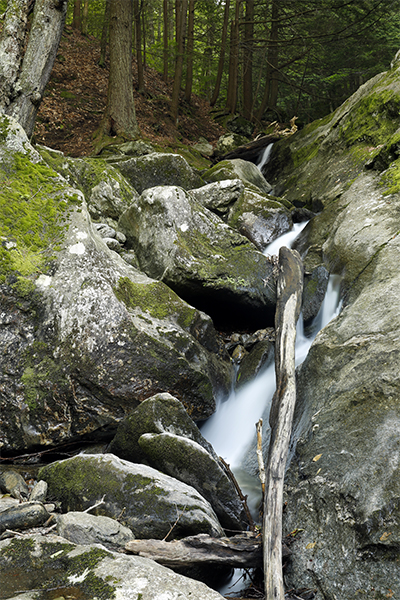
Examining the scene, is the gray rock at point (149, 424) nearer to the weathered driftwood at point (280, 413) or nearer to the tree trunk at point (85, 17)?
the weathered driftwood at point (280, 413)

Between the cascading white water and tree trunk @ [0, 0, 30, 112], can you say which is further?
tree trunk @ [0, 0, 30, 112]

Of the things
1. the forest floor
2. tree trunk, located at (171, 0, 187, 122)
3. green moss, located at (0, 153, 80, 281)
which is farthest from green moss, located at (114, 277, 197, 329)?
tree trunk, located at (171, 0, 187, 122)

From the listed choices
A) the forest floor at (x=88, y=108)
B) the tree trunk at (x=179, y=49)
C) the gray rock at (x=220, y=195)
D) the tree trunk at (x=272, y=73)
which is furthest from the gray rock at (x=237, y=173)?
the tree trunk at (x=272, y=73)

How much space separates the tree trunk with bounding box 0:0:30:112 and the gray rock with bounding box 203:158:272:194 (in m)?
5.05

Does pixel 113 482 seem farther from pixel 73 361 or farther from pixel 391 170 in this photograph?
pixel 391 170

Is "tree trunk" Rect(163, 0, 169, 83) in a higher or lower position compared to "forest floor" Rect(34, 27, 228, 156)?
higher

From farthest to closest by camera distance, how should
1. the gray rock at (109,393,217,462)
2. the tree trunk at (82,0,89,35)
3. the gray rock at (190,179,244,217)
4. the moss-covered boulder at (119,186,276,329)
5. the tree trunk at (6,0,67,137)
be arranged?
the tree trunk at (82,0,89,35) → the gray rock at (190,179,244,217) → the tree trunk at (6,0,67,137) → the moss-covered boulder at (119,186,276,329) → the gray rock at (109,393,217,462)

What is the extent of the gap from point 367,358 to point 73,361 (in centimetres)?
295

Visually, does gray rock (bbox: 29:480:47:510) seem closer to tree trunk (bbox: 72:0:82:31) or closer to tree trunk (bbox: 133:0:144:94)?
tree trunk (bbox: 133:0:144:94)

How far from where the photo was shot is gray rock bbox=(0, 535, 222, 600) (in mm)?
2180

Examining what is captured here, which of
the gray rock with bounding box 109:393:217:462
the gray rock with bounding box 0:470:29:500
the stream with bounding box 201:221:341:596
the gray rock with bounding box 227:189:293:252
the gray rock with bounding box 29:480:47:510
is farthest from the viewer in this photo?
the gray rock with bounding box 227:189:293:252

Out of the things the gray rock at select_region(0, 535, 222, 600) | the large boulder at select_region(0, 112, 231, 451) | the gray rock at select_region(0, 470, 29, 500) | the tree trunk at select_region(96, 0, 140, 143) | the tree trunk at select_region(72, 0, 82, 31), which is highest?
the tree trunk at select_region(72, 0, 82, 31)

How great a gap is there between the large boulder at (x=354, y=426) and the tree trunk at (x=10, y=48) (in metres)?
5.49

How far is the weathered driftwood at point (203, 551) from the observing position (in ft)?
9.14
